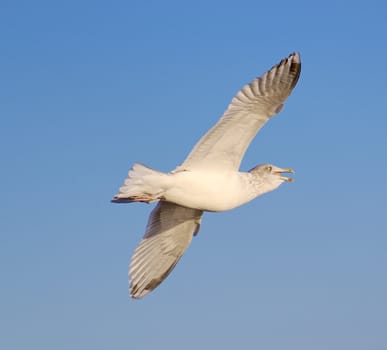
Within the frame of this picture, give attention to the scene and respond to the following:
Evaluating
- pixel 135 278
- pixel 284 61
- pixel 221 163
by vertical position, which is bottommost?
pixel 135 278

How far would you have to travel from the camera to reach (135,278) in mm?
16703

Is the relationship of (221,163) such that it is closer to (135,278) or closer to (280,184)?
(280,184)

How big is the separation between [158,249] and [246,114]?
10.8ft

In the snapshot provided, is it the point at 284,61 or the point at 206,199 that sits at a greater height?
the point at 284,61

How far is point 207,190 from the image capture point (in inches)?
591

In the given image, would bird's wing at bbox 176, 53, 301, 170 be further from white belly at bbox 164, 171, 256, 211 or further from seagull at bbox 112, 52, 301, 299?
white belly at bbox 164, 171, 256, 211

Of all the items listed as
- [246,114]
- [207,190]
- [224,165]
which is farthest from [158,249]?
[246,114]

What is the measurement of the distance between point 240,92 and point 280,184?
2.06 m

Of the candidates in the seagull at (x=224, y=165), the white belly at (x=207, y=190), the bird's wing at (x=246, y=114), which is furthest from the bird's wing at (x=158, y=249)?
the bird's wing at (x=246, y=114)

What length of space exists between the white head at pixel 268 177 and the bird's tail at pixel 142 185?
1.75 metres

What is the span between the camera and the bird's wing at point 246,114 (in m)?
14.7

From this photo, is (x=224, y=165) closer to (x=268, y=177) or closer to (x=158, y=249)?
(x=268, y=177)

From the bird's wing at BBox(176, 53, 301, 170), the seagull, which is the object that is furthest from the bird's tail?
the bird's wing at BBox(176, 53, 301, 170)

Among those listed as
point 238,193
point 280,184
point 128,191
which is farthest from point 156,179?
point 280,184
